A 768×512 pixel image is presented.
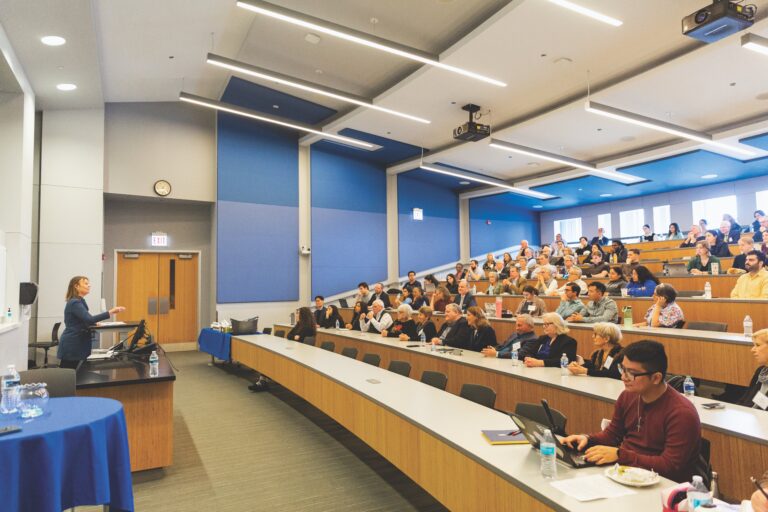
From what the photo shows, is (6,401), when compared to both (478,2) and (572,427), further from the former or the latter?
(478,2)

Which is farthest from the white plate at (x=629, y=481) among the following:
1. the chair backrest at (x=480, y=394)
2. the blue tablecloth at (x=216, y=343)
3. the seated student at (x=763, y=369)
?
the blue tablecloth at (x=216, y=343)

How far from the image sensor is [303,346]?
6.36 m

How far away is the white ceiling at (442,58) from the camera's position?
5750 mm

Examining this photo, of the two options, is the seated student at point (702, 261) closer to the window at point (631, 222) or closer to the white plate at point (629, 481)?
the white plate at point (629, 481)

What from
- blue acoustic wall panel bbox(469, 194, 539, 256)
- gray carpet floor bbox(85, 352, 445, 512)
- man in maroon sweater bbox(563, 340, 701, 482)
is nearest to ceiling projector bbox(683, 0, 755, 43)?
man in maroon sweater bbox(563, 340, 701, 482)

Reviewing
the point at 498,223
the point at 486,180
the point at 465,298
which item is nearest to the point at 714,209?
the point at 498,223

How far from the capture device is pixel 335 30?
5.65 metres

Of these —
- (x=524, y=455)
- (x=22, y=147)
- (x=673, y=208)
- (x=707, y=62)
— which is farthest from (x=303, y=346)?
(x=673, y=208)

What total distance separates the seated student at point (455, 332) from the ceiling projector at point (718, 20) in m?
3.68

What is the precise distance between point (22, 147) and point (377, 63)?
4882mm

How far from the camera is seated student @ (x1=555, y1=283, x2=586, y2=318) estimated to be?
5.66 m

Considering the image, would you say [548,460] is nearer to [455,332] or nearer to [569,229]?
[455,332]

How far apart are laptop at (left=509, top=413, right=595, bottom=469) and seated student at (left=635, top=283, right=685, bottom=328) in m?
3.36

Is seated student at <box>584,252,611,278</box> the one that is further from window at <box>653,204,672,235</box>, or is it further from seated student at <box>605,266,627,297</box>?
window at <box>653,204,672,235</box>
